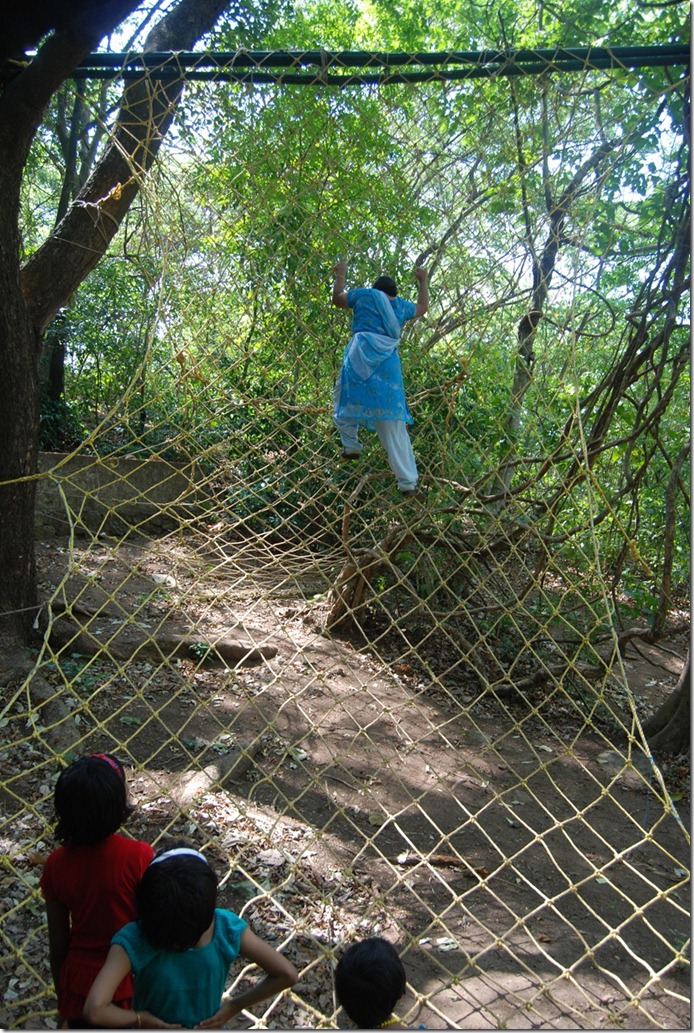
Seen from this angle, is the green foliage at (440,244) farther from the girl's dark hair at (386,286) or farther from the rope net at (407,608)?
the girl's dark hair at (386,286)

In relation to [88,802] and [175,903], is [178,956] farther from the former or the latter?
[88,802]

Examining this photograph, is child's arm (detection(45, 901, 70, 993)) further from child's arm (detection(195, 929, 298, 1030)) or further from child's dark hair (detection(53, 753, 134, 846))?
child's arm (detection(195, 929, 298, 1030))

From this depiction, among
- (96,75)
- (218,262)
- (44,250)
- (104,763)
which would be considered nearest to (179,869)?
(104,763)

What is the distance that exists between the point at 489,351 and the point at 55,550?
226cm

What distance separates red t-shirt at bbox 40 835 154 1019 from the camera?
128 centimetres

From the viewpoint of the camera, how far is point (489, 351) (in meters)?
3.33

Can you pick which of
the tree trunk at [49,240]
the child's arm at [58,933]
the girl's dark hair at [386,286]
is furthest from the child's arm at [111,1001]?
the girl's dark hair at [386,286]

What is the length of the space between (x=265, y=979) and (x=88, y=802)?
384 mm

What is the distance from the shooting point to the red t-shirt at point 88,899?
1.28m

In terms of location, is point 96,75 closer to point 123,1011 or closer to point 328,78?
point 328,78

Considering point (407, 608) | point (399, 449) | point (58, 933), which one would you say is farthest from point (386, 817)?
point (407, 608)

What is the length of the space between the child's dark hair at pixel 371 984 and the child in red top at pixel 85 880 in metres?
0.36

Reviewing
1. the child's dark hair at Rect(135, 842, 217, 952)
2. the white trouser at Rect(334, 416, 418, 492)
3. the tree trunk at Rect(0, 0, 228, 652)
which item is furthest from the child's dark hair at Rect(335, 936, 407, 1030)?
the white trouser at Rect(334, 416, 418, 492)

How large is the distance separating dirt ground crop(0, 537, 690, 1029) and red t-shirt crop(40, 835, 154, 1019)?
Answer: 1.40 ft
